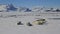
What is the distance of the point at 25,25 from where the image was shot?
1098mm

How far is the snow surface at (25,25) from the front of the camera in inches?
42.8

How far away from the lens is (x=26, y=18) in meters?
1.10

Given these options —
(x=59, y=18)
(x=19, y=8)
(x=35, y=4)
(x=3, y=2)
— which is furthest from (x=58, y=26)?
(x=3, y=2)

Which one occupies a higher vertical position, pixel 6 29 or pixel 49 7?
pixel 49 7

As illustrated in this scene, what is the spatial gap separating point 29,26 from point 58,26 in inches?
11.5

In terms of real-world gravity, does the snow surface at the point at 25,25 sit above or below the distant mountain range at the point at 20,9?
below

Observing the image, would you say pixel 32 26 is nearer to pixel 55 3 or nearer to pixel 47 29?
pixel 47 29

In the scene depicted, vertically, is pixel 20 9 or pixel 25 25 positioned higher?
pixel 20 9

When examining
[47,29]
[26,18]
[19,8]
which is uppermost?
[19,8]

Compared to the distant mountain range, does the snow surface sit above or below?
below

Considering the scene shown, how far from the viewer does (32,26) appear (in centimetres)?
109

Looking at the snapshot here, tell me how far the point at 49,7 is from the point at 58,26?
0.21 metres

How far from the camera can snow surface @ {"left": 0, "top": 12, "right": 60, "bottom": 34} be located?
1087 millimetres

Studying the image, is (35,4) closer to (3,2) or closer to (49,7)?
(49,7)
